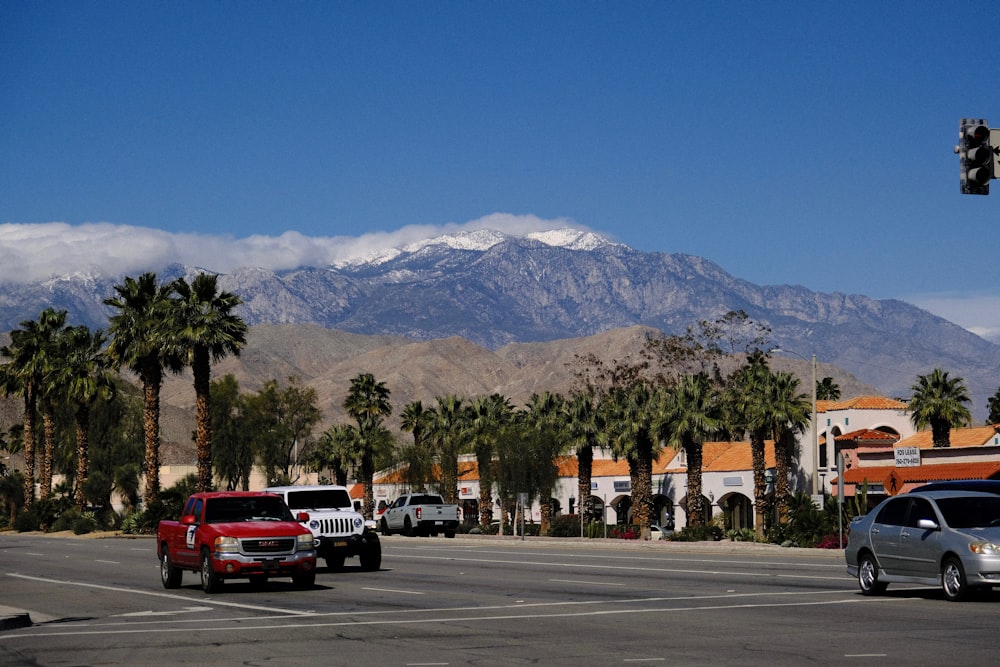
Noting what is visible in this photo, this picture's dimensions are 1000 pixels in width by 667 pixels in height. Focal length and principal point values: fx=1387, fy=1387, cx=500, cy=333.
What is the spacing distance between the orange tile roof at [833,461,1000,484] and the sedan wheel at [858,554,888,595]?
106ft

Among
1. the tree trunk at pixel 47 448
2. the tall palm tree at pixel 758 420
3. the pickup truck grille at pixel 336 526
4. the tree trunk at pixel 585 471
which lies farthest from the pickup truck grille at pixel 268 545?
the tree trunk at pixel 47 448

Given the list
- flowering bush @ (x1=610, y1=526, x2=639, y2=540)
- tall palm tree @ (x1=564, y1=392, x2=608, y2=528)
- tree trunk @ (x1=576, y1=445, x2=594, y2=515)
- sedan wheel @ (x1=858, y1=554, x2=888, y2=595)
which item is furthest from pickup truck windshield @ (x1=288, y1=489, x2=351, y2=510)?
tree trunk @ (x1=576, y1=445, x2=594, y2=515)

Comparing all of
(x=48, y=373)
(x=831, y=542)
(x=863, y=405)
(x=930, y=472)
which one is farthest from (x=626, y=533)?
(x=48, y=373)

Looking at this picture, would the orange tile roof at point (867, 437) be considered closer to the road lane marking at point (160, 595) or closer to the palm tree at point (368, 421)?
the palm tree at point (368, 421)

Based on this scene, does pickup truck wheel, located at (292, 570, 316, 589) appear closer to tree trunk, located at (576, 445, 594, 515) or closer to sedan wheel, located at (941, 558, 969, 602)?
sedan wheel, located at (941, 558, 969, 602)

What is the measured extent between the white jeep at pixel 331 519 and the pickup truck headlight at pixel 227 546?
6261mm

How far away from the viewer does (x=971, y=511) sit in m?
20.9

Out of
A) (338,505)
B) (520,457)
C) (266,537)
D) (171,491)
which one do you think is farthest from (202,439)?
(266,537)

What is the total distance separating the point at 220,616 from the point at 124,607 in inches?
127

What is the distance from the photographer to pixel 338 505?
31.7m

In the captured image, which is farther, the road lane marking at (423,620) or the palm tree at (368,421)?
the palm tree at (368,421)

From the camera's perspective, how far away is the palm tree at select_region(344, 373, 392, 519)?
3856 inches

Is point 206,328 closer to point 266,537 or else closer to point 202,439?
point 202,439

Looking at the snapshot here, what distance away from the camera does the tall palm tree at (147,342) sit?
6756 centimetres
